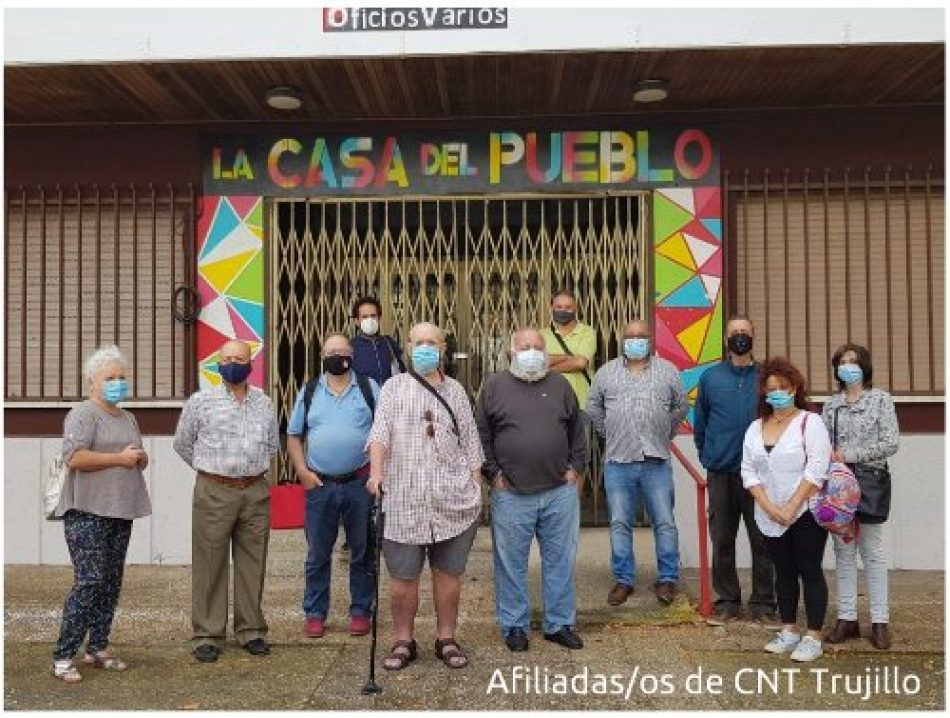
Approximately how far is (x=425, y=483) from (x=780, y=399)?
6.20ft


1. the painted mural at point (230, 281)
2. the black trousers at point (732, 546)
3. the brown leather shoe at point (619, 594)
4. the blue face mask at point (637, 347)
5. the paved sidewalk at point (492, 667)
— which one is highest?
the painted mural at point (230, 281)

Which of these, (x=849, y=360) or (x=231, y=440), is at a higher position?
(x=849, y=360)

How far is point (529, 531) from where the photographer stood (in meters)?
5.50

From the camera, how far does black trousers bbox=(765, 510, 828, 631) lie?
17.0ft

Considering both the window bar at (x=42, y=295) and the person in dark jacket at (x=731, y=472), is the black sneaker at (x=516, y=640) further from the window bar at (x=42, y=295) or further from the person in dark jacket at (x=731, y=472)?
the window bar at (x=42, y=295)

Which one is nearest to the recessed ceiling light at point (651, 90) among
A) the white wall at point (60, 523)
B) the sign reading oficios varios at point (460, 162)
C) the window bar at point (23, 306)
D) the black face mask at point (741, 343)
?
the sign reading oficios varios at point (460, 162)

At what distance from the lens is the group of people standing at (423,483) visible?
5.06 m

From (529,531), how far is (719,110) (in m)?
3.93

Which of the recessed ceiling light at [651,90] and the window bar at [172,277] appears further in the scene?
the window bar at [172,277]

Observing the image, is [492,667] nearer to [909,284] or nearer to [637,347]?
[637,347]

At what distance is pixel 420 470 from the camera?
5062 mm

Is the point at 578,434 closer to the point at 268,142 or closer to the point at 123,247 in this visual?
the point at 268,142

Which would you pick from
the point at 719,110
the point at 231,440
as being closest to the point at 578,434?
the point at 231,440

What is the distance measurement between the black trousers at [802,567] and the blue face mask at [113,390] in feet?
11.2
